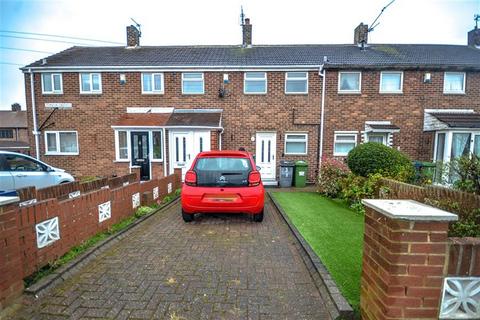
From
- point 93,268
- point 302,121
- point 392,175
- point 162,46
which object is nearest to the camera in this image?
point 93,268

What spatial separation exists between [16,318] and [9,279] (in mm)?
380

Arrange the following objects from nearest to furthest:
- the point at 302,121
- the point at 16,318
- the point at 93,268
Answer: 1. the point at 16,318
2. the point at 93,268
3. the point at 302,121

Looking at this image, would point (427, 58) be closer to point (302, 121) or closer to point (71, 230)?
point (302, 121)

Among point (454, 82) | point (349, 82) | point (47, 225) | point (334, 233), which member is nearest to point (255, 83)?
point (349, 82)

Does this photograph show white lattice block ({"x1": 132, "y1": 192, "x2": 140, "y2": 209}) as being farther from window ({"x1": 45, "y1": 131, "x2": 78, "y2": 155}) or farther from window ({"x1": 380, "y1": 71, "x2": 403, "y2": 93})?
window ({"x1": 380, "y1": 71, "x2": 403, "y2": 93})

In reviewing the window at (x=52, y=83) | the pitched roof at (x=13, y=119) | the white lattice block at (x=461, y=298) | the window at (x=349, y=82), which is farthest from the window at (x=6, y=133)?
the white lattice block at (x=461, y=298)

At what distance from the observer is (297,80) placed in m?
12.0

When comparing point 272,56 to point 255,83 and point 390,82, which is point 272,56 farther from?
point 390,82

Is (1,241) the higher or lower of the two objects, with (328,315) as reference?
higher

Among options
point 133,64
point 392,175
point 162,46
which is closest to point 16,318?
point 392,175

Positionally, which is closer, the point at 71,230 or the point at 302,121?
the point at 71,230

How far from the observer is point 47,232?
312 centimetres

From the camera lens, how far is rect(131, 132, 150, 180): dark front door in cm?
1169

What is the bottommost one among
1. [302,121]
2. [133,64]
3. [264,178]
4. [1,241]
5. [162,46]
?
[264,178]
